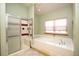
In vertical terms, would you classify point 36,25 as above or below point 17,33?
above

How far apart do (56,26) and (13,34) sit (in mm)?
718

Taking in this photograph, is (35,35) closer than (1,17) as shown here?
No

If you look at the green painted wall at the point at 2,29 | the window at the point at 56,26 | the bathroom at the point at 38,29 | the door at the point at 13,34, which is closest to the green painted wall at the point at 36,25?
the bathroom at the point at 38,29

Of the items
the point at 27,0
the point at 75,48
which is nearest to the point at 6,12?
the point at 27,0

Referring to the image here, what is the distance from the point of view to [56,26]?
4.64ft

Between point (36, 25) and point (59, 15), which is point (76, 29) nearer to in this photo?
point (59, 15)

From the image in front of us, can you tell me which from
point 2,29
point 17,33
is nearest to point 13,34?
point 17,33

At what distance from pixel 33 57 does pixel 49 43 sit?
13.6 inches

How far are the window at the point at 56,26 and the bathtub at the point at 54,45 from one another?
0.33 ft

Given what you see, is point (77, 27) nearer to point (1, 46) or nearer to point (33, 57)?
point (33, 57)

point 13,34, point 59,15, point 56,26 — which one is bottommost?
point 13,34

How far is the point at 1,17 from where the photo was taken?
133 cm

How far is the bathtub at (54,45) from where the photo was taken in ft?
4.35

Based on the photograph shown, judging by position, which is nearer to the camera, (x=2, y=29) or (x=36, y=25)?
(x=2, y=29)
